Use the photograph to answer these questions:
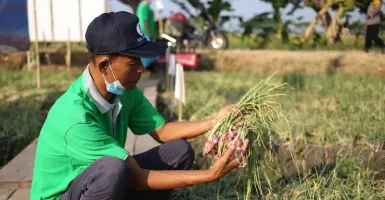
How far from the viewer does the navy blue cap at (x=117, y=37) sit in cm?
250

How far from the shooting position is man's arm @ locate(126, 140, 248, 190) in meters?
2.42

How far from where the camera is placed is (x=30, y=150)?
4.59 meters

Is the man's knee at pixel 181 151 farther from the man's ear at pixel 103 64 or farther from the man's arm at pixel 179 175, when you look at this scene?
the man's ear at pixel 103 64

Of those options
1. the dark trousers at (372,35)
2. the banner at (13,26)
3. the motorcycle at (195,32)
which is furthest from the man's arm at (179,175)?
the motorcycle at (195,32)

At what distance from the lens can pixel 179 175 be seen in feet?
8.18

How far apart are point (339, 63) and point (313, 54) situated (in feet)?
2.00

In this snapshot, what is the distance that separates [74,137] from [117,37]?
452mm

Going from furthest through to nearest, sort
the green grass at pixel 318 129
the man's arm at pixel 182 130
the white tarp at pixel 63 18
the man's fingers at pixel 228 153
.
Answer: the white tarp at pixel 63 18 < the green grass at pixel 318 129 < the man's arm at pixel 182 130 < the man's fingers at pixel 228 153

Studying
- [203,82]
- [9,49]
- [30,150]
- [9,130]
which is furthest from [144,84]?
[30,150]

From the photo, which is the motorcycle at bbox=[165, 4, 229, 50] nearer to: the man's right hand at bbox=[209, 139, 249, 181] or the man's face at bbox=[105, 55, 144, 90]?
the man's face at bbox=[105, 55, 144, 90]

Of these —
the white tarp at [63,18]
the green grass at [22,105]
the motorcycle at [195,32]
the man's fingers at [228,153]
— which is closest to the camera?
the man's fingers at [228,153]

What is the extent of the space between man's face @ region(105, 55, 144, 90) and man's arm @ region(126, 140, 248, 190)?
1.10 ft

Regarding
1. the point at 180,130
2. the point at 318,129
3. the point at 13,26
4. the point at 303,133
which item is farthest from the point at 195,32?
the point at 180,130

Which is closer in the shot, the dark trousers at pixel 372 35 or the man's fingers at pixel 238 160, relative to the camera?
the man's fingers at pixel 238 160
